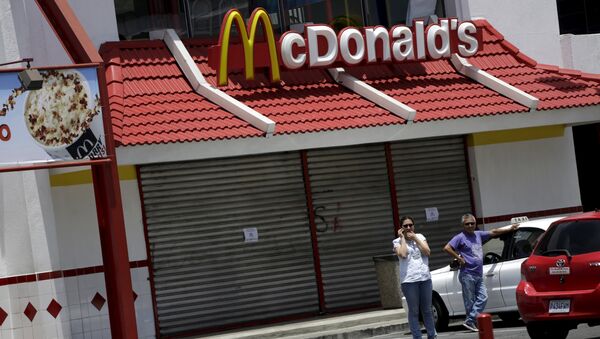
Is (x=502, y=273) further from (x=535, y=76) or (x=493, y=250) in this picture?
(x=535, y=76)

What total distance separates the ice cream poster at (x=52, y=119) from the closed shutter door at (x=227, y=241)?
5.28m

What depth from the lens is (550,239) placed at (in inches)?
599

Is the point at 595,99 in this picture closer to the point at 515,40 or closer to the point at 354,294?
the point at 515,40

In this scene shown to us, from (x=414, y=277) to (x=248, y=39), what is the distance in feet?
23.6

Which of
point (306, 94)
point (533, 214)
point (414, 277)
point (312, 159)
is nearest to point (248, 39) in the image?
point (306, 94)

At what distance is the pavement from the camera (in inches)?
796

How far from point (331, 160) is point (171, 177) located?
3.26 m

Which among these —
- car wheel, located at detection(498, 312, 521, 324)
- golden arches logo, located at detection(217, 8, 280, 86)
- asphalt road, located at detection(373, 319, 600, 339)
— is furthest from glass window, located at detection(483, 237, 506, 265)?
golden arches logo, located at detection(217, 8, 280, 86)

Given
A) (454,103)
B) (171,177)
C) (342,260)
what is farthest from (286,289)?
(454,103)

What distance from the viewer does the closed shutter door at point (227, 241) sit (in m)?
21.3

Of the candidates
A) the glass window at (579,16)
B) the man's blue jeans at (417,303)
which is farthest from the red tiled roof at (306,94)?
the man's blue jeans at (417,303)

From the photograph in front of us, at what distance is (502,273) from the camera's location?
60.6 ft

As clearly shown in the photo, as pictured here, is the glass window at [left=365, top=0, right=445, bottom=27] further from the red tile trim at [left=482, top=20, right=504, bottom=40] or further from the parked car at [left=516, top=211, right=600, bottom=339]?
the parked car at [left=516, top=211, right=600, bottom=339]

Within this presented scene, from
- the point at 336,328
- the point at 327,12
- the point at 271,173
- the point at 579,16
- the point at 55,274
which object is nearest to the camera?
the point at 55,274
